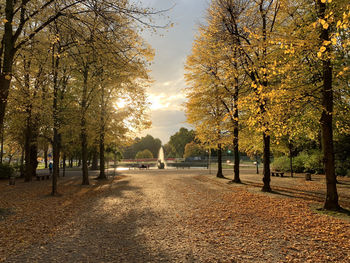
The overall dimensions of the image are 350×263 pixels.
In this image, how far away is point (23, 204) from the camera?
10086mm

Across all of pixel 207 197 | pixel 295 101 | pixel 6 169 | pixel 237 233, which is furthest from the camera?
pixel 6 169

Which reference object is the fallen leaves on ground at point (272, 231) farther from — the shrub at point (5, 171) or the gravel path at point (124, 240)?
the shrub at point (5, 171)

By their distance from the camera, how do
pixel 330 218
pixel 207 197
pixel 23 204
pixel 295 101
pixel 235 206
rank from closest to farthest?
pixel 330 218 → pixel 295 101 → pixel 235 206 → pixel 23 204 → pixel 207 197

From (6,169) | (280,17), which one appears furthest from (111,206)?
(6,169)

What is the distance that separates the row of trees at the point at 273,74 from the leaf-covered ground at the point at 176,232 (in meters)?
2.64

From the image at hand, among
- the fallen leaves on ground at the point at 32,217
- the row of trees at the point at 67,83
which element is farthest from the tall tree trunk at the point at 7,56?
the fallen leaves on ground at the point at 32,217

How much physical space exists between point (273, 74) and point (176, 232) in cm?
784

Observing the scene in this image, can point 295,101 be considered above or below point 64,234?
above

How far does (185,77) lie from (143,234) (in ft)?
49.2

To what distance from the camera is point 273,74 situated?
9680mm

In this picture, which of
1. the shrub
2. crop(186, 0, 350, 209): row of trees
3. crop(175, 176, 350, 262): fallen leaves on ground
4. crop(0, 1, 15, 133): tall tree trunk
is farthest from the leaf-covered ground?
the shrub

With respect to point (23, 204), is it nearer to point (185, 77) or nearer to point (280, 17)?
point (185, 77)

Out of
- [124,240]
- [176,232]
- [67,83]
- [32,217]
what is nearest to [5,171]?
[67,83]

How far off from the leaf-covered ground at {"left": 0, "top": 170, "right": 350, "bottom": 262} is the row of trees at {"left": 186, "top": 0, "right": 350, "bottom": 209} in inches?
104
